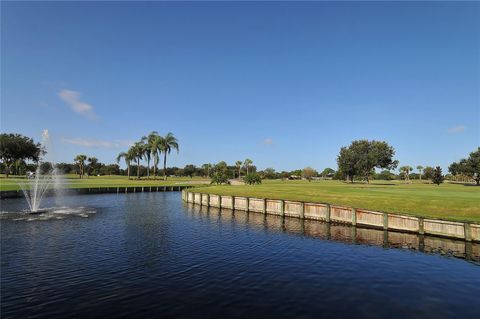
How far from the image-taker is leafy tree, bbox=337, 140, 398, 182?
112 meters

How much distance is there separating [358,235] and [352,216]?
461cm

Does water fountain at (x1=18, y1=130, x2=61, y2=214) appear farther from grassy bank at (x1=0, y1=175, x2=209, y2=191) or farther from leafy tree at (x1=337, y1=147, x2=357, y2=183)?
leafy tree at (x1=337, y1=147, x2=357, y2=183)

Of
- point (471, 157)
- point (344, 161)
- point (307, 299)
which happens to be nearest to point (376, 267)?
point (307, 299)

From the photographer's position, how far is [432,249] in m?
23.2

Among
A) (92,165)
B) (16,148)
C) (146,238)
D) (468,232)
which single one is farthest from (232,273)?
(92,165)

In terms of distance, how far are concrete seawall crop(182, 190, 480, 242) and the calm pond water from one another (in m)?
1.17

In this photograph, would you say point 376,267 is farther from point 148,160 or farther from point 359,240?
point 148,160

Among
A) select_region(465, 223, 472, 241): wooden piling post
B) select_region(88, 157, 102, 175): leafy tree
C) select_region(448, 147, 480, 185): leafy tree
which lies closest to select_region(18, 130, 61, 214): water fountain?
select_region(465, 223, 472, 241): wooden piling post

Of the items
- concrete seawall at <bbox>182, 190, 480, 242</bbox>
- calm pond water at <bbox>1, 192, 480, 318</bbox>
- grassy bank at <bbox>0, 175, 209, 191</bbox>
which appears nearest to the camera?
calm pond water at <bbox>1, 192, 480, 318</bbox>

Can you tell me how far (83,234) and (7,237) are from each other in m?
5.64

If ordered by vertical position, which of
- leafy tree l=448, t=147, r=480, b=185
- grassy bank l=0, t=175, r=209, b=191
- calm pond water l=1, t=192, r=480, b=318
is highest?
leafy tree l=448, t=147, r=480, b=185

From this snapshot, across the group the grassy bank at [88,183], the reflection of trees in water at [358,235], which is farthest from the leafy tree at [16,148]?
the reflection of trees in water at [358,235]

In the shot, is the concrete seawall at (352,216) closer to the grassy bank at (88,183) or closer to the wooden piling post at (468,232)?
the wooden piling post at (468,232)

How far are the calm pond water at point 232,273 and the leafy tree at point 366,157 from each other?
89.5 meters
